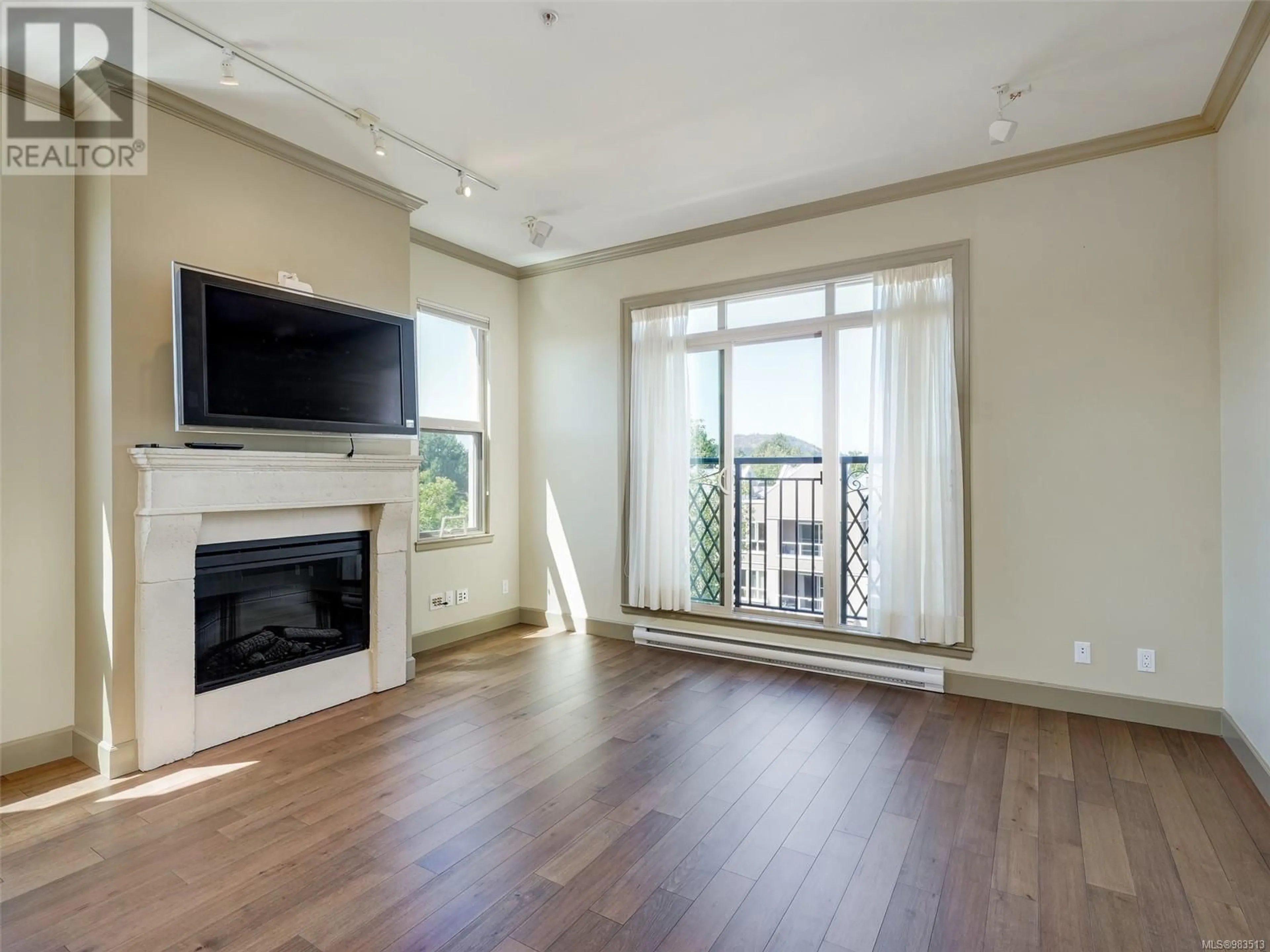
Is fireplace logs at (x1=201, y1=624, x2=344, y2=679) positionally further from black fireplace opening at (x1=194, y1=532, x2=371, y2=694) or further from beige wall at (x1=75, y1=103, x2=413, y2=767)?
beige wall at (x1=75, y1=103, x2=413, y2=767)

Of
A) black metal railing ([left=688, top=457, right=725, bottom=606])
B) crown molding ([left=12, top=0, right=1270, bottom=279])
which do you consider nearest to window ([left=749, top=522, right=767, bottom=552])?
black metal railing ([left=688, top=457, right=725, bottom=606])

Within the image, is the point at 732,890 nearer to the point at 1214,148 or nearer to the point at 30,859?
the point at 30,859

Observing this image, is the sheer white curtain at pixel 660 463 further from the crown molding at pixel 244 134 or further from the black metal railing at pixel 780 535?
the crown molding at pixel 244 134

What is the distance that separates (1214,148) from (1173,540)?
1894 millimetres

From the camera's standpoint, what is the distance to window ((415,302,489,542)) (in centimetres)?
451

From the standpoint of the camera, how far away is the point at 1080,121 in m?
3.04

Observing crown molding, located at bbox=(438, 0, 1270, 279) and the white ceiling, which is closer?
the white ceiling

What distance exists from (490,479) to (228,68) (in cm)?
305

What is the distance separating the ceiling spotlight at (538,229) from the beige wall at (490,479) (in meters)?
0.81

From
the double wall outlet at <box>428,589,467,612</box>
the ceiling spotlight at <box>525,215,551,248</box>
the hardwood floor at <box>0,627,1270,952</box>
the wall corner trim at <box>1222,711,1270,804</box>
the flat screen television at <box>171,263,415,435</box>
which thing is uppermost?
the ceiling spotlight at <box>525,215,551,248</box>

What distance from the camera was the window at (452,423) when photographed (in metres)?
4.51

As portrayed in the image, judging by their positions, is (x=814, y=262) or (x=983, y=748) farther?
(x=814, y=262)

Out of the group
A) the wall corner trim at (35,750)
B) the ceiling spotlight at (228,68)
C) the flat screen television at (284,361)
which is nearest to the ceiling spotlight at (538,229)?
the flat screen television at (284,361)

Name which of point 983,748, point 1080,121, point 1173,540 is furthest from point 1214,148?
point 983,748
